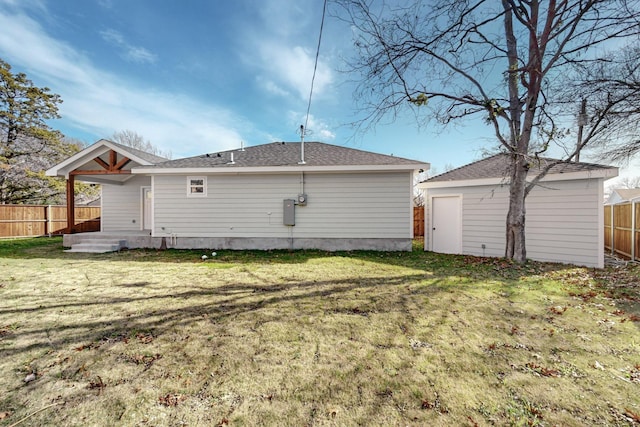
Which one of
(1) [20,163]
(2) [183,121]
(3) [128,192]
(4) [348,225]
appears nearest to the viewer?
(4) [348,225]

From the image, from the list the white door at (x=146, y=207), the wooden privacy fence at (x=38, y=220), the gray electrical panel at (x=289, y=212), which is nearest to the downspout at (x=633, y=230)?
the gray electrical panel at (x=289, y=212)

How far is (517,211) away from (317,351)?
7.50m

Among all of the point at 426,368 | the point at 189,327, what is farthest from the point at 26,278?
the point at 426,368

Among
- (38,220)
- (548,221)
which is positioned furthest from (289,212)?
(38,220)

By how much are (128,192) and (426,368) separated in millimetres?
13921

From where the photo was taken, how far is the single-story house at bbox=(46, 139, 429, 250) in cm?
912

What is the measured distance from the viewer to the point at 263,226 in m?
9.55

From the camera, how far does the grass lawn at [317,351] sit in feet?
6.45

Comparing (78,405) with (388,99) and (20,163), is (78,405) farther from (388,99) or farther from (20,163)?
Result: (20,163)

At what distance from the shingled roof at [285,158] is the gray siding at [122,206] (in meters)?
3.44

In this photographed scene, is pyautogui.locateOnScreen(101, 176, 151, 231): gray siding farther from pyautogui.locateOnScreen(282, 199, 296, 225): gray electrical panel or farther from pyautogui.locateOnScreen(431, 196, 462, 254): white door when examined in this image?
pyautogui.locateOnScreen(431, 196, 462, 254): white door

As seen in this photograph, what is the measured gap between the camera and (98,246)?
9.36m

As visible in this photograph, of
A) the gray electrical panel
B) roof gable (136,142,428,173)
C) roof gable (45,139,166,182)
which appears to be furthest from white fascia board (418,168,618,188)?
roof gable (45,139,166,182)

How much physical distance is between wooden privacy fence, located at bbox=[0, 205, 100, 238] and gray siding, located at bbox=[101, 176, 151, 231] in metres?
1.84
